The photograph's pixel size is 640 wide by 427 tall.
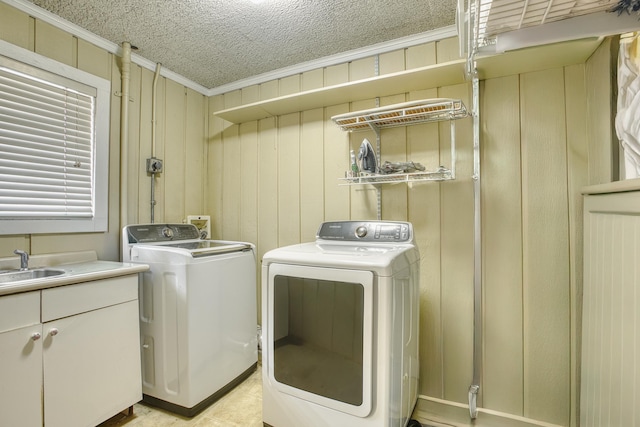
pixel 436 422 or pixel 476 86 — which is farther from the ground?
pixel 476 86

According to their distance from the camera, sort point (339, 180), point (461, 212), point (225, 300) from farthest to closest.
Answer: point (339, 180) < point (225, 300) < point (461, 212)

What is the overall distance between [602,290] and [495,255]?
0.51m

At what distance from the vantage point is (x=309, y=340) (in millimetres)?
1366

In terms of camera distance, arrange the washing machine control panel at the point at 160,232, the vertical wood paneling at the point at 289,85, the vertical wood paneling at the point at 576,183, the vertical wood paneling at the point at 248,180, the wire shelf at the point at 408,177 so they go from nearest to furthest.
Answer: the vertical wood paneling at the point at 576,183
the wire shelf at the point at 408,177
the washing machine control panel at the point at 160,232
the vertical wood paneling at the point at 289,85
the vertical wood paneling at the point at 248,180

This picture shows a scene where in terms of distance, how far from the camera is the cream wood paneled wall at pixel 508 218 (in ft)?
5.16

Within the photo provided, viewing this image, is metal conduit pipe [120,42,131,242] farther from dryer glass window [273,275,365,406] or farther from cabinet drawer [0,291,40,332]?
dryer glass window [273,275,365,406]

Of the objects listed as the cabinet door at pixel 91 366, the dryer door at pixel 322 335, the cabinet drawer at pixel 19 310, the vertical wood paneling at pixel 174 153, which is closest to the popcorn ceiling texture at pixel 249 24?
the vertical wood paneling at pixel 174 153

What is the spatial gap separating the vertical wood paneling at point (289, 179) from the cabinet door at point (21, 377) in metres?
1.49

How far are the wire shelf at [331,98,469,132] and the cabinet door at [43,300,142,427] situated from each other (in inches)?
67.1

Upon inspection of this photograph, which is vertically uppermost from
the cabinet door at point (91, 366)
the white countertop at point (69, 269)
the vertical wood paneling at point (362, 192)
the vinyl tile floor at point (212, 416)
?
the vertical wood paneling at point (362, 192)

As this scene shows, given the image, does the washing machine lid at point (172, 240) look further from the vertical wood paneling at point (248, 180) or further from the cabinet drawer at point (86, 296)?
the vertical wood paneling at point (248, 180)

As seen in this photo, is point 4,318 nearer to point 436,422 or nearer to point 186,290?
point 186,290

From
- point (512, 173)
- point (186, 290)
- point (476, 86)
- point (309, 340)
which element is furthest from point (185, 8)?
point (512, 173)

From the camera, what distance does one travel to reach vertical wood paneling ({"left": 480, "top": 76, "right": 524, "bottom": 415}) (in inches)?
65.8
